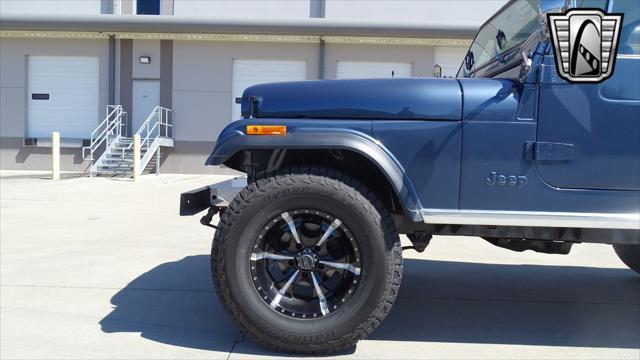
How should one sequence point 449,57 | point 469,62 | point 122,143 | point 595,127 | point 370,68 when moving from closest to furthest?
point 595,127 → point 469,62 → point 122,143 → point 449,57 → point 370,68

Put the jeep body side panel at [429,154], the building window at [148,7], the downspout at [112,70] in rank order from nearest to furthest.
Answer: the jeep body side panel at [429,154] < the downspout at [112,70] < the building window at [148,7]

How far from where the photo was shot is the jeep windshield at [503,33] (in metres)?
3.51

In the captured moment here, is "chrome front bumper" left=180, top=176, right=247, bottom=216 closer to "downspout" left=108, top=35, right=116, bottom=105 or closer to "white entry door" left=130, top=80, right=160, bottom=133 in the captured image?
"white entry door" left=130, top=80, right=160, bottom=133

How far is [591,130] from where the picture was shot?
2877mm

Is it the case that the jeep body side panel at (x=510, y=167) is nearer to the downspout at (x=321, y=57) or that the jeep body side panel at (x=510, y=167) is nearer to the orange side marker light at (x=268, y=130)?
the orange side marker light at (x=268, y=130)

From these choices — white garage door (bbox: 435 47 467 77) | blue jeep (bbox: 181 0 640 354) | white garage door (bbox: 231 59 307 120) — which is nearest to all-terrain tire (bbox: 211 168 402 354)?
blue jeep (bbox: 181 0 640 354)

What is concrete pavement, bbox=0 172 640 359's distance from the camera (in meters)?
3.18

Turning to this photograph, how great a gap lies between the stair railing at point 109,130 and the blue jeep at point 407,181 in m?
15.6

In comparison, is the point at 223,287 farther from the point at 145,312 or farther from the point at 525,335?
the point at 525,335

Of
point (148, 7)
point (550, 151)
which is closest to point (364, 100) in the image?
point (550, 151)

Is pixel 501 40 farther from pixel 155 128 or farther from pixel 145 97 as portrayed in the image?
pixel 145 97

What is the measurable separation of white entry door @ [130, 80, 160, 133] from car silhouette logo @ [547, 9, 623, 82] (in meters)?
16.8

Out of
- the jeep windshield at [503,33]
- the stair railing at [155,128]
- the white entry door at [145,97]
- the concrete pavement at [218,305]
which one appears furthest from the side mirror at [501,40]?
the white entry door at [145,97]

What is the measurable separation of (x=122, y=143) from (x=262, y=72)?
5.29 m
